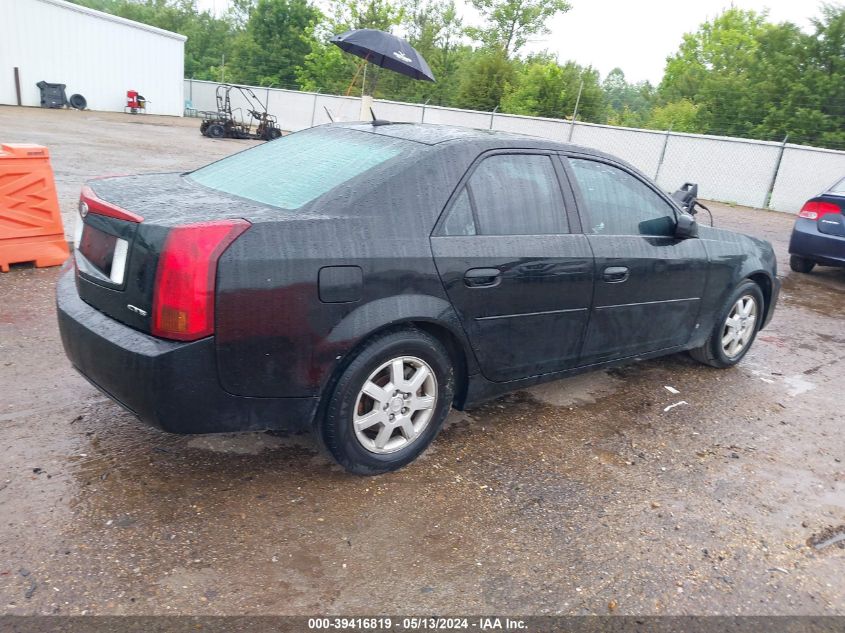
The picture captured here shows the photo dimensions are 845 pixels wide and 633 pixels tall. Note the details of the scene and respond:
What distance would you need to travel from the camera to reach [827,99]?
976 inches

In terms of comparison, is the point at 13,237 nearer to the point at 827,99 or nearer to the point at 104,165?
the point at 104,165

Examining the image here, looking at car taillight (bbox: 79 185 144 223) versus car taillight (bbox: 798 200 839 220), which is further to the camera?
car taillight (bbox: 798 200 839 220)

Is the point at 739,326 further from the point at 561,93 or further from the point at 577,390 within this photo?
the point at 561,93

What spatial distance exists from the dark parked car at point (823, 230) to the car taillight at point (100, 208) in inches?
329

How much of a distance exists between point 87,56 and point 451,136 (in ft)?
104

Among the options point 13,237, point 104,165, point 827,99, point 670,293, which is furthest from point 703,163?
point 13,237

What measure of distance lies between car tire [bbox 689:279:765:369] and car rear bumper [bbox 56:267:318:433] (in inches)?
130

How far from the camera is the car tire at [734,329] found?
4816 millimetres

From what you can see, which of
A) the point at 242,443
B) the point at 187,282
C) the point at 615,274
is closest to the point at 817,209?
the point at 615,274

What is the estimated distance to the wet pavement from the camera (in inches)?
94.3

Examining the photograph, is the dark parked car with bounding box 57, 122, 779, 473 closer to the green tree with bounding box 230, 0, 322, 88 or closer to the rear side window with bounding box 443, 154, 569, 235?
the rear side window with bounding box 443, 154, 569, 235

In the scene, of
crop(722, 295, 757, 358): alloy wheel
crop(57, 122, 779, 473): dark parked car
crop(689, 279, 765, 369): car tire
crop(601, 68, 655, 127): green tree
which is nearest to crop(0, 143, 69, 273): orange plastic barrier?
crop(57, 122, 779, 473): dark parked car

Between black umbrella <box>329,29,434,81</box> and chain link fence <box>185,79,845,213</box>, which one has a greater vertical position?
black umbrella <box>329,29,434,81</box>

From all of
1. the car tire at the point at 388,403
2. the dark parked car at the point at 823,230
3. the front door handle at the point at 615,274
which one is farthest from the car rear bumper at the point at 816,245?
the car tire at the point at 388,403
